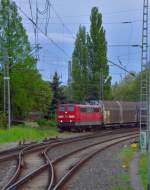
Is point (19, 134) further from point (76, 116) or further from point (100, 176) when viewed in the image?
point (100, 176)

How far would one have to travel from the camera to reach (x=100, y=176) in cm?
1942

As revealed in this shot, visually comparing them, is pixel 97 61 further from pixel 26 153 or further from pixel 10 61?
pixel 26 153

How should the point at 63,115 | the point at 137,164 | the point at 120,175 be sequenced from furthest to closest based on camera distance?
the point at 63,115 → the point at 137,164 → the point at 120,175

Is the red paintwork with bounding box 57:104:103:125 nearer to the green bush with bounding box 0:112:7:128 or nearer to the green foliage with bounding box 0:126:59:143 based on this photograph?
the green foliage with bounding box 0:126:59:143

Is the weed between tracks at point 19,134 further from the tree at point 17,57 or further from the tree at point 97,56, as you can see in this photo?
the tree at point 97,56

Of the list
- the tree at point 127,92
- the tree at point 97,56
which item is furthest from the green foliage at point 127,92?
the tree at point 97,56

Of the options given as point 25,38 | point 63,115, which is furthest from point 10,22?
point 63,115

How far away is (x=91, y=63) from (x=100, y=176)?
68545 mm

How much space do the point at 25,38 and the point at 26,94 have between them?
19.5 feet

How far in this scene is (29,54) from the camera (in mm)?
62719

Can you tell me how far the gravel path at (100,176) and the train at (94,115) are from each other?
1222 inches

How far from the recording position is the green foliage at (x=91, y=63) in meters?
86.8

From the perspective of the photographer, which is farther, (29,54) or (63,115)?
(29,54)

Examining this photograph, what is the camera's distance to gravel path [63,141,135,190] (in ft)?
54.4
